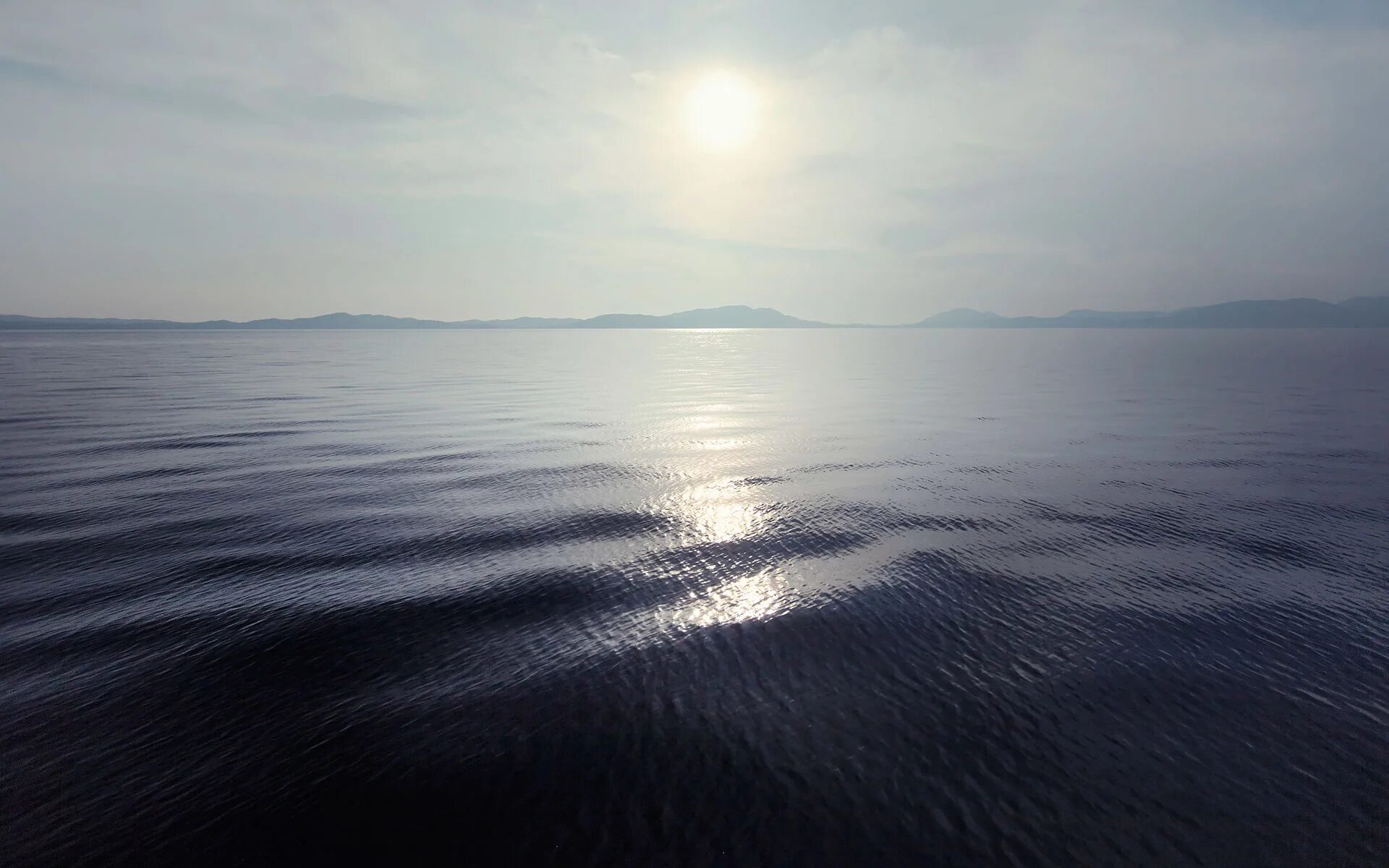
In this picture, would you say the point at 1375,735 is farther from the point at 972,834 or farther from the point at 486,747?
the point at 486,747

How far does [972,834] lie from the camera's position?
238 inches

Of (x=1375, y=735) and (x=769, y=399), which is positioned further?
(x=769, y=399)

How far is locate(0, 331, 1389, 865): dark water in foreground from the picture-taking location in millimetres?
6125

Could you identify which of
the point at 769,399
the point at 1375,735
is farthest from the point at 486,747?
the point at 769,399

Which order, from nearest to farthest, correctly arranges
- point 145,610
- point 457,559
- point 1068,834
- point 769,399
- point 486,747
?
point 1068,834, point 486,747, point 145,610, point 457,559, point 769,399

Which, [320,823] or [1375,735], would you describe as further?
[1375,735]

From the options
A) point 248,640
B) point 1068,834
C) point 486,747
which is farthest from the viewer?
point 248,640

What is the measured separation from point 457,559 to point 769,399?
112 feet

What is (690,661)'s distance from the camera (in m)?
9.04

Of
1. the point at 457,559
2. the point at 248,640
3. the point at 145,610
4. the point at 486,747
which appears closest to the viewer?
the point at 486,747

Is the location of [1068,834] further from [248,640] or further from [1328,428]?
[1328,428]

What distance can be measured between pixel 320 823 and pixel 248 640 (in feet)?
15.0

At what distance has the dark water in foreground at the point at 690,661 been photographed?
241 inches

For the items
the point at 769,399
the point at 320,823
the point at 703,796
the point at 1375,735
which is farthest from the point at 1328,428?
the point at 320,823
